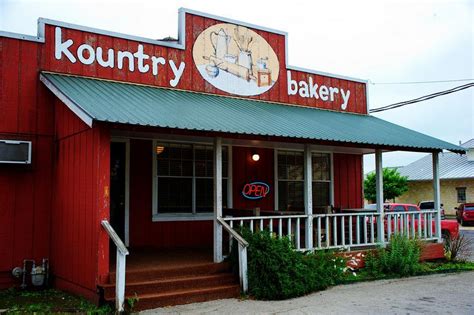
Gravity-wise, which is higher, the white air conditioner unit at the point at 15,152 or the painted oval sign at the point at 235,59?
the painted oval sign at the point at 235,59

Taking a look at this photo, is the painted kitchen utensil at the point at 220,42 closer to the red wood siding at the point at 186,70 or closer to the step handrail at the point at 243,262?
the red wood siding at the point at 186,70

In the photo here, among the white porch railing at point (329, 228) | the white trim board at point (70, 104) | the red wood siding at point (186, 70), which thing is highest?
the red wood siding at point (186, 70)

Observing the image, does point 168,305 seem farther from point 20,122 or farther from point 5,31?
point 5,31

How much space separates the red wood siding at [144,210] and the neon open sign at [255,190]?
207cm

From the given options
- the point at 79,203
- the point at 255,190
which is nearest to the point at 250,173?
the point at 255,190

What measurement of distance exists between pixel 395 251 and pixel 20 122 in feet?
26.1

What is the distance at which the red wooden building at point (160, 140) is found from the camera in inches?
334

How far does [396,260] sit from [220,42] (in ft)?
20.5

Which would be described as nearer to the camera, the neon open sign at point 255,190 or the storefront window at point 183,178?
the storefront window at point 183,178

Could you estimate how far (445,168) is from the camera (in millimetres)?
39031

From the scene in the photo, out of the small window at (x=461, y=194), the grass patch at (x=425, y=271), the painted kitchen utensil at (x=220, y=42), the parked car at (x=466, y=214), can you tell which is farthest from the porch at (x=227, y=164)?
the small window at (x=461, y=194)

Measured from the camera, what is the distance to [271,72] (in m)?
12.7

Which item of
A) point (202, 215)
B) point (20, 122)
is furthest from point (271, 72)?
point (20, 122)

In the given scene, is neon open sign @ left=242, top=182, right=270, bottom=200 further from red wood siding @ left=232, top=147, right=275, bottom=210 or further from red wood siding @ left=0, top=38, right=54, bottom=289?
red wood siding @ left=0, top=38, right=54, bottom=289
